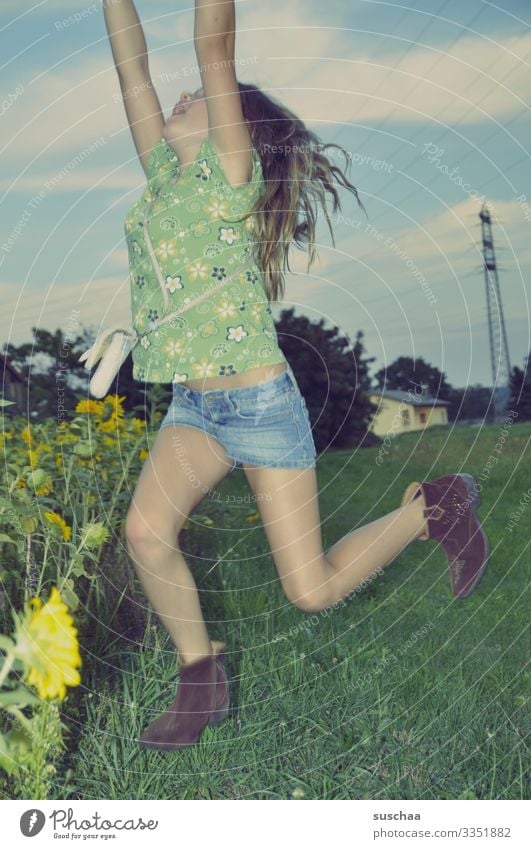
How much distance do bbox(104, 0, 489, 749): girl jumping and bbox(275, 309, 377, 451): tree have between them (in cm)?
56

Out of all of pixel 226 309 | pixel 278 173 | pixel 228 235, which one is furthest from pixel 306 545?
pixel 278 173

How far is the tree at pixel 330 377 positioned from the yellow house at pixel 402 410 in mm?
54

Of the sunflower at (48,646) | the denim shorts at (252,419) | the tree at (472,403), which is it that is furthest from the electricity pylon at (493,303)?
the sunflower at (48,646)

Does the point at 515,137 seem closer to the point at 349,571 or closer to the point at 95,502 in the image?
the point at 349,571

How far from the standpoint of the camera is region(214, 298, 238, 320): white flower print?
1.98 metres

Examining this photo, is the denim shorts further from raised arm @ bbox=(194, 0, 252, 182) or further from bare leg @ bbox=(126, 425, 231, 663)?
raised arm @ bbox=(194, 0, 252, 182)

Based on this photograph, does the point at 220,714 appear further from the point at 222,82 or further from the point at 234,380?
the point at 222,82

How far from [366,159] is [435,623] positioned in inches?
45.5

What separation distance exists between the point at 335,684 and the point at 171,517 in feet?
1.84

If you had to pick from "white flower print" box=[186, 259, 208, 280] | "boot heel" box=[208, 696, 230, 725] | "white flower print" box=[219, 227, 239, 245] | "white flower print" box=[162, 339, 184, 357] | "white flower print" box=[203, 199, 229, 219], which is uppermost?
"white flower print" box=[203, 199, 229, 219]

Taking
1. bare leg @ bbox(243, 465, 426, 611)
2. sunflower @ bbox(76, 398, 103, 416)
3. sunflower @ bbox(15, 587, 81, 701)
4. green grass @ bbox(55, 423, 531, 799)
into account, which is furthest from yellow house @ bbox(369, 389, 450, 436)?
sunflower @ bbox(15, 587, 81, 701)

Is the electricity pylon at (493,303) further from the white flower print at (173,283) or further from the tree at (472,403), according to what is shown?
the white flower print at (173,283)

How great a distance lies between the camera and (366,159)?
2318 mm

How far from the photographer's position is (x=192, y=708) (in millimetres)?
2023
